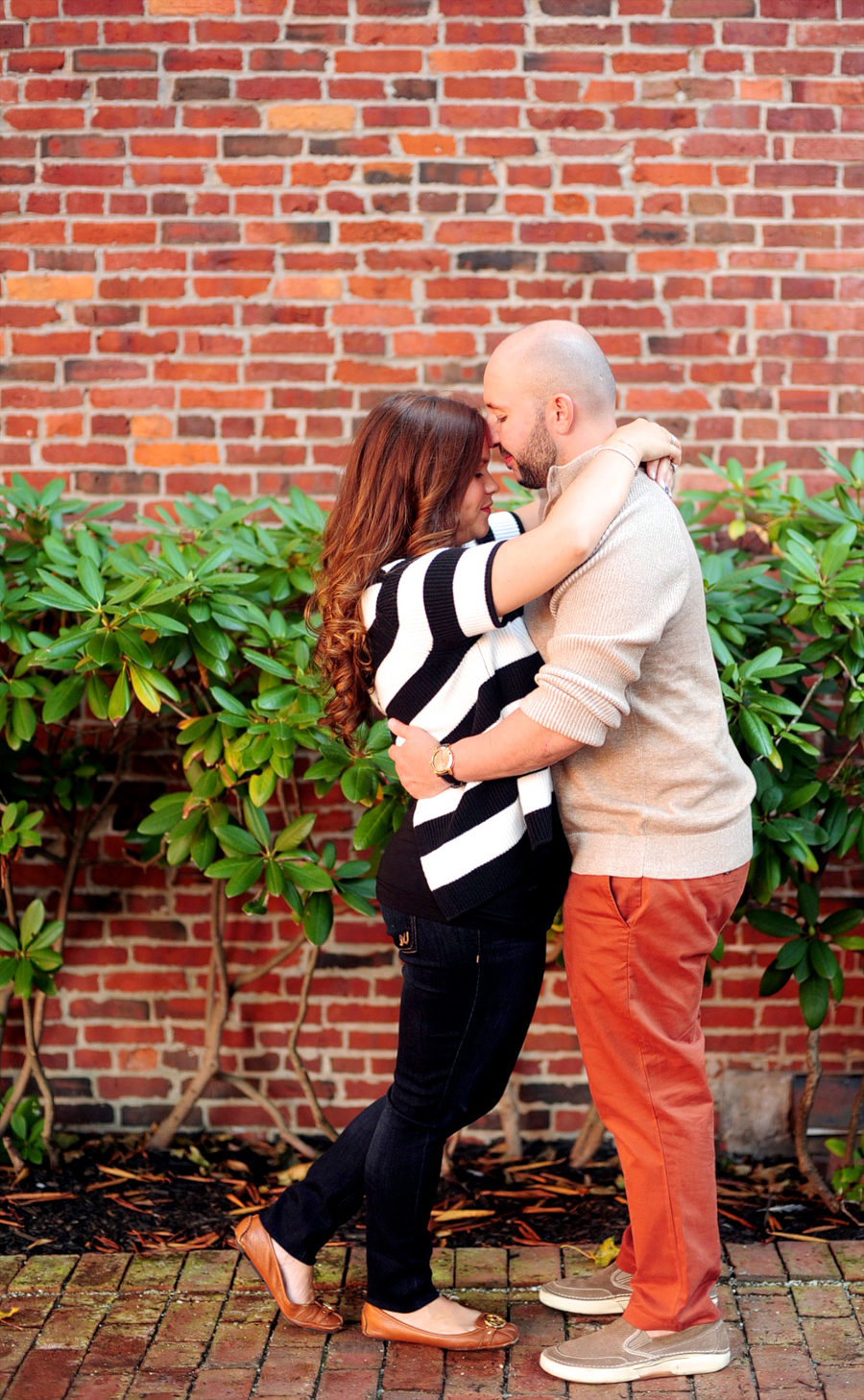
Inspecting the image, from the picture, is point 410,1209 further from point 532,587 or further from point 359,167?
point 359,167

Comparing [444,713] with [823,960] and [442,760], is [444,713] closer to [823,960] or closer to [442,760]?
[442,760]

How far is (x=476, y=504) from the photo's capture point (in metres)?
2.46

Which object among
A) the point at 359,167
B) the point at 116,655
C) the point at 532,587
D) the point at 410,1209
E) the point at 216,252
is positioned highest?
the point at 359,167

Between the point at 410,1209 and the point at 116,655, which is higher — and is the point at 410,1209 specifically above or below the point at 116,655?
below

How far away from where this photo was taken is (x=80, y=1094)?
3.78 m

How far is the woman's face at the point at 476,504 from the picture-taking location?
2441 mm

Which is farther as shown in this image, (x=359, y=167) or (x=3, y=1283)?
(x=359, y=167)

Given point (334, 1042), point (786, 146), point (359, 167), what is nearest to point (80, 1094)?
point (334, 1042)

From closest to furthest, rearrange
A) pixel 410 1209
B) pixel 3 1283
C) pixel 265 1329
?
1. pixel 410 1209
2. pixel 265 1329
3. pixel 3 1283

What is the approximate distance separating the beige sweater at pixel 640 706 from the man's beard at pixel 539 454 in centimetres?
5

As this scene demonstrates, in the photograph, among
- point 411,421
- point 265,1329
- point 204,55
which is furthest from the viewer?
point 204,55

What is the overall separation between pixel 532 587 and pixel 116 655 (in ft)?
3.72

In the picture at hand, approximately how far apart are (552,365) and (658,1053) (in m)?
1.34

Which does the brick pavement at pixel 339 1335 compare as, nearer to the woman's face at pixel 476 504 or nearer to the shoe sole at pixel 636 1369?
the shoe sole at pixel 636 1369
